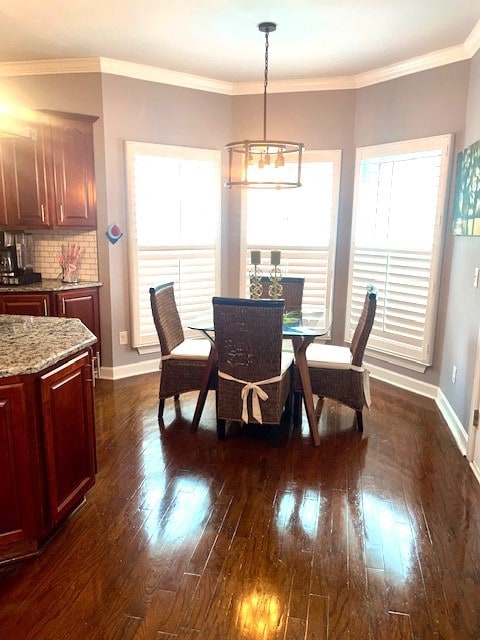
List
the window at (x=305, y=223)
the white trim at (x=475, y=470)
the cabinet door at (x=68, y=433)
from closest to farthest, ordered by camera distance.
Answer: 1. the cabinet door at (x=68, y=433)
2. the white trim at (x=475, y=470)
3. the window at (x=305, y=223)

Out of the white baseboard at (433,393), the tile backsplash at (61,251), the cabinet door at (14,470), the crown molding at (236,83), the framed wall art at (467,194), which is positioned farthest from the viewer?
the tile backsplash at (61,251)

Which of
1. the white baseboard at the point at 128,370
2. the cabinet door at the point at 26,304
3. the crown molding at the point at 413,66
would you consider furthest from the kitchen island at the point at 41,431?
the crown molding at the point at 413,66

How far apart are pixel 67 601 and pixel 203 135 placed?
403cm

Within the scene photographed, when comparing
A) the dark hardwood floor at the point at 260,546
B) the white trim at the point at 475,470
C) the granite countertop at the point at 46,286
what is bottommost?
the dark hardwood floor at the point at 260,546

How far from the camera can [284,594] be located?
6.36 ft

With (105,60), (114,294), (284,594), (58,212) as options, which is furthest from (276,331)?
(105,60)

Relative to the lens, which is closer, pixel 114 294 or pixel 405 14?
pixel 405 14

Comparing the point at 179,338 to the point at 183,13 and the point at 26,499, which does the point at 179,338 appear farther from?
the point at 183,13

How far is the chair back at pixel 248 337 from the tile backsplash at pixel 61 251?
1.89 m

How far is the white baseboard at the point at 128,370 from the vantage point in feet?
14.9

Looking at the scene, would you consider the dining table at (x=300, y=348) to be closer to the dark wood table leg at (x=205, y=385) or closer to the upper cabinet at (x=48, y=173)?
the dark wood table leg at (x=205, y=385)

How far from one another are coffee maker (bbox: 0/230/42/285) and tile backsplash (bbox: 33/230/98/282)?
7cm

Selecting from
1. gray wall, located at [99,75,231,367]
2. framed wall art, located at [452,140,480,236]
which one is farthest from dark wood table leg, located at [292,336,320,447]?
gray wall, located at [99,75,231,367]

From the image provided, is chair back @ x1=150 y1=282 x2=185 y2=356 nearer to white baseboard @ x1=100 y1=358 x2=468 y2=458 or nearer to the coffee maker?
white baseboard @ x1=100 y1=358 x2=468 y2=458
